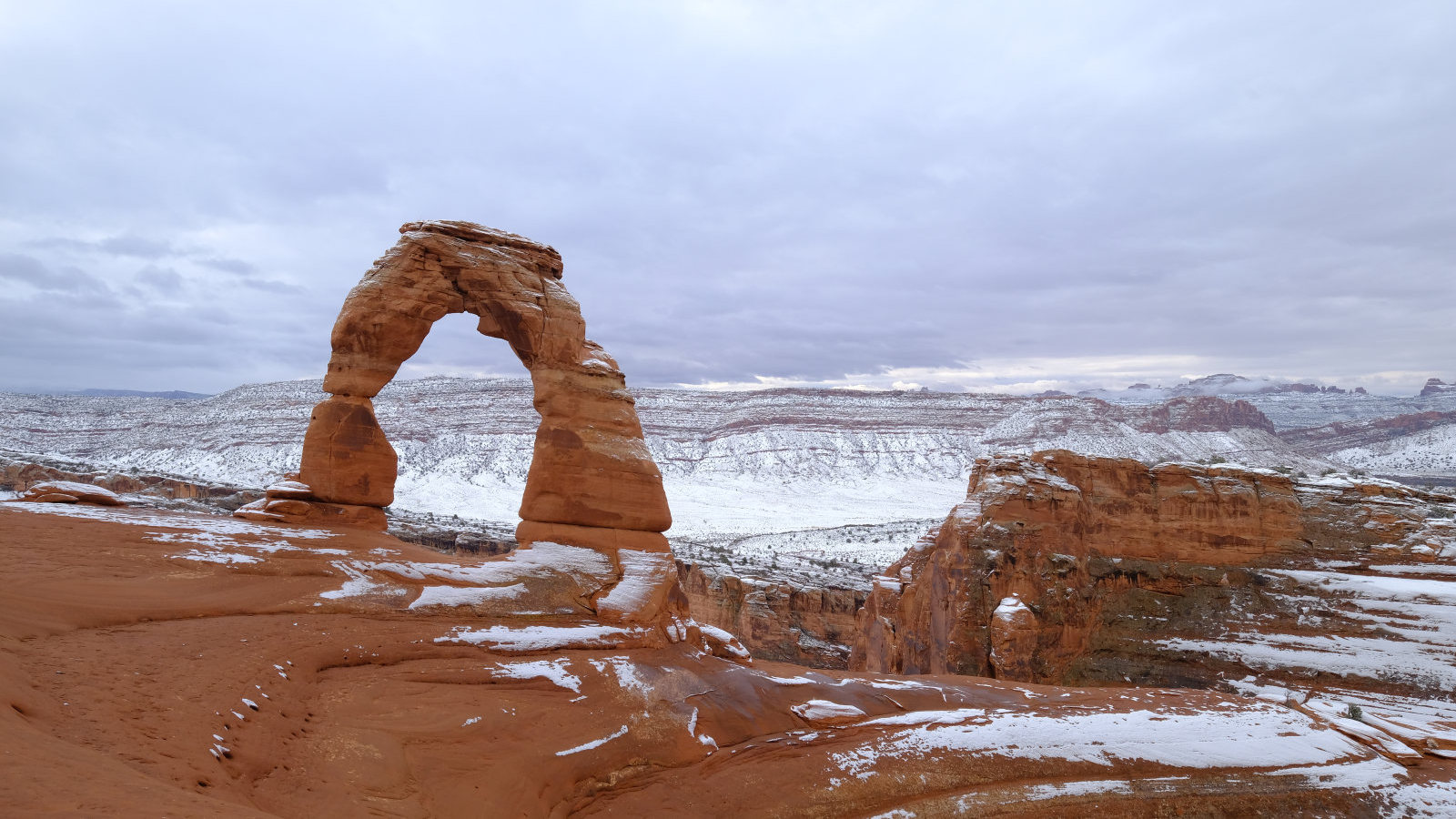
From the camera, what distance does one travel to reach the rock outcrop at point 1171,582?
24.8m

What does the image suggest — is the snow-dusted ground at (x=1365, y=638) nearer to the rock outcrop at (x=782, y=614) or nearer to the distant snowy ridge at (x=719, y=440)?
the rock outcrop at (x=782, y=614)

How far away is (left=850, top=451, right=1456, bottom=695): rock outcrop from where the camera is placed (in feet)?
81.2

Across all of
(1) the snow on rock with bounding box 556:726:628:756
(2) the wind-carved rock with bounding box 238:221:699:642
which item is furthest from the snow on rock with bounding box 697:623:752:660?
(1) the snow on rock with bounding box 556:726:628:756

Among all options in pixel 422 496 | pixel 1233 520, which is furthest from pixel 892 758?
pixel 422 496

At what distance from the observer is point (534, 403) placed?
18062 millimetres

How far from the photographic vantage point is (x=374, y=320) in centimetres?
1856

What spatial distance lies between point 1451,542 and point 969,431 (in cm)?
11056

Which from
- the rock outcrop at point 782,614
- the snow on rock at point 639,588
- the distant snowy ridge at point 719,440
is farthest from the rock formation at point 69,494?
the distant snowy ridge at point 719,440

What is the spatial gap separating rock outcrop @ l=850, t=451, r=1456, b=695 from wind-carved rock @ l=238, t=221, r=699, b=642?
12.2m

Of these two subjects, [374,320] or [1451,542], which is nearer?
[374,320]

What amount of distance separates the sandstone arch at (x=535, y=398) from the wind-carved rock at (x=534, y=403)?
28 millimetres

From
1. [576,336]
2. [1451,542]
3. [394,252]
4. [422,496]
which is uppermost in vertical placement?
[394,252]

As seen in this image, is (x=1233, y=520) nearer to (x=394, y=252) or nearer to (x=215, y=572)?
(x=394, y=252)

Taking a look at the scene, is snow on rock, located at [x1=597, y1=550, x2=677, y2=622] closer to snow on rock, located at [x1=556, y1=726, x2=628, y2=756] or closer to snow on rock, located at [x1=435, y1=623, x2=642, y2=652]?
snow on rock, located at [x1=435, y1=623, x2=642, y2=652]
